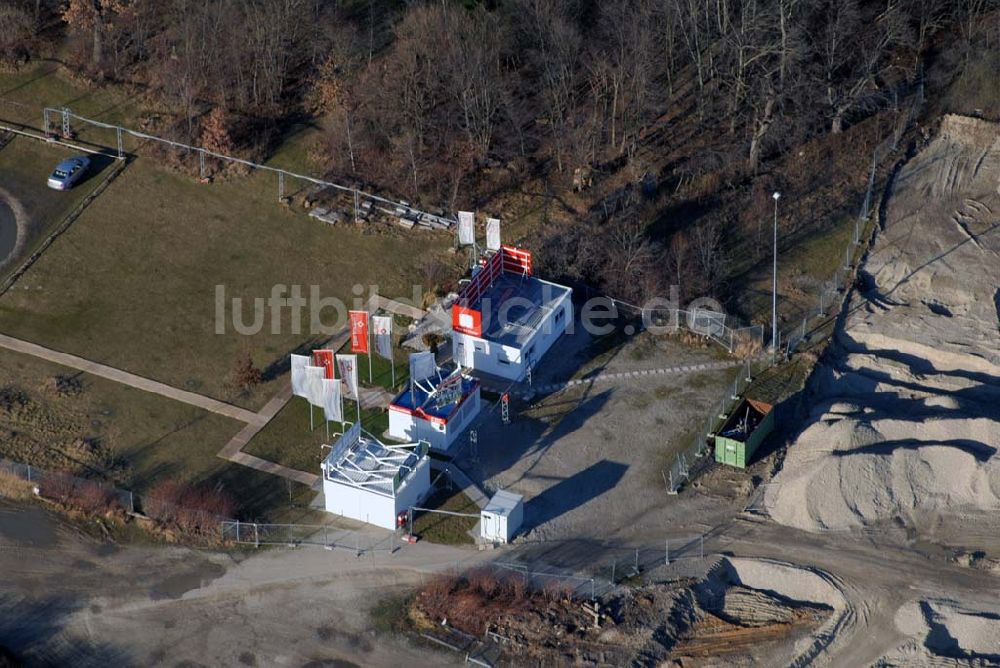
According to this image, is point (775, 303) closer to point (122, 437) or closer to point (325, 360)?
point (325, 360)

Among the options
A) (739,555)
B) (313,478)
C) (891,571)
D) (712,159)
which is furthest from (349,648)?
(712,159)

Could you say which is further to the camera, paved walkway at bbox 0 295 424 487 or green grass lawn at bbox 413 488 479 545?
paved walkway at bbox 0 295 424 487

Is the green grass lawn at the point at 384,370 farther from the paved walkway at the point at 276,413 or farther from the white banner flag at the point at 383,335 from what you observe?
the white banner flag at the point at 383,335

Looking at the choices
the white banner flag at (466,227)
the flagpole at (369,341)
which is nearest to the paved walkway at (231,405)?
the flagpole at (369,341)

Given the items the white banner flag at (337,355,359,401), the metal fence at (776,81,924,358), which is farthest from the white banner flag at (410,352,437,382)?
the metal fence at (776,81,924,358)

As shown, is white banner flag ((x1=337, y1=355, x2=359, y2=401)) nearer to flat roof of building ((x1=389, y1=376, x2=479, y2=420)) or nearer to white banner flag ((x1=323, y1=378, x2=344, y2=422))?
white banner flag ((x1=323, y1=378, x2=344, y2=422))

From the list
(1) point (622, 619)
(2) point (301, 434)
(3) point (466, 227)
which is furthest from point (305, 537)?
(3) point (466, 227)
